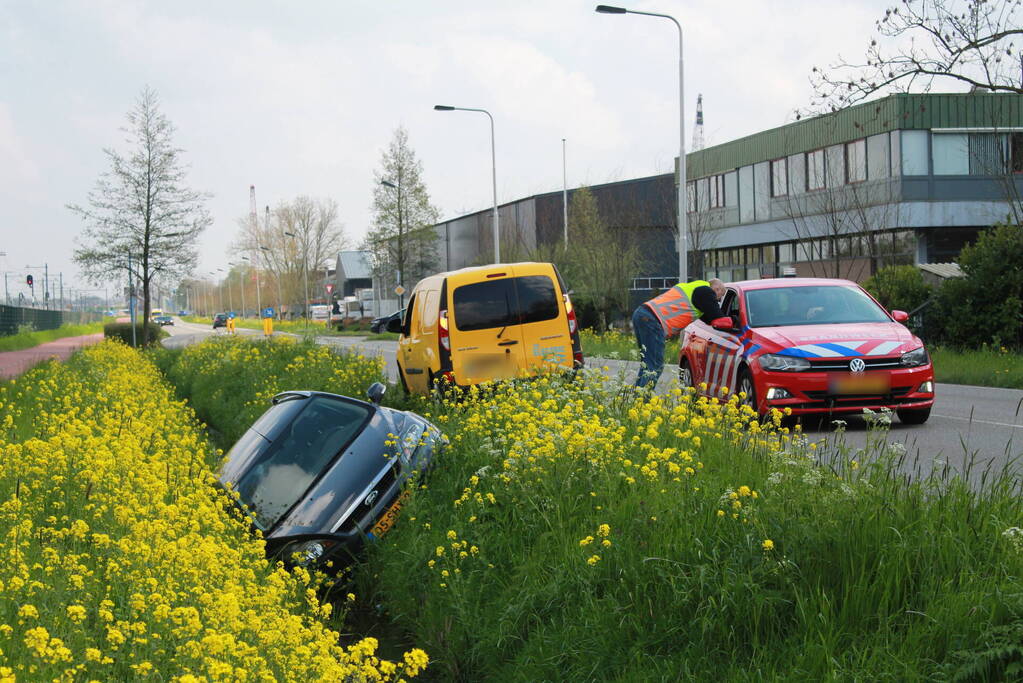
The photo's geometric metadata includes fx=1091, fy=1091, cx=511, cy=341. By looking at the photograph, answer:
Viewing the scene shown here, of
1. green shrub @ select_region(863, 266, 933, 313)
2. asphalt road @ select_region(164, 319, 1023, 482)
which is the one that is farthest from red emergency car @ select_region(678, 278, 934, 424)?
green shrub @ select_region(863, 266, 933, 313)

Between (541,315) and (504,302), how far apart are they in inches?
18.1

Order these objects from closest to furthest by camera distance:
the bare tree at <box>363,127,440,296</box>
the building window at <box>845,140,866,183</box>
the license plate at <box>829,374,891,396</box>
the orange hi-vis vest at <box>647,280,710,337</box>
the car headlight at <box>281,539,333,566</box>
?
1. the car headlight at <box>281,539,333,566</box>
2. the license plate at <box>829,374,891,396</box>
3. the orange hi-vis vest at <box>647,280,710,337</box>
4. the building window at <box>845,140,866,183</box>
5. the bare tree at <box>363,127,440,296</box>

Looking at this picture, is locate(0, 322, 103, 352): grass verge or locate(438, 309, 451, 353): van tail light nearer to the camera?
locate(438, 309, 451, 353): van tail light

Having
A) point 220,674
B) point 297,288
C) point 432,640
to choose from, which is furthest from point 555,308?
point 297,288

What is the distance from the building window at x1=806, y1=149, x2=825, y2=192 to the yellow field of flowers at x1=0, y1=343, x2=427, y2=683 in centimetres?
4179

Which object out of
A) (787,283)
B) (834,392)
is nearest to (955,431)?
(834,392)

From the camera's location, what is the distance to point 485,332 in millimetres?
12664

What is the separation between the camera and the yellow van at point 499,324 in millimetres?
12617

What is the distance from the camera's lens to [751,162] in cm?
5344

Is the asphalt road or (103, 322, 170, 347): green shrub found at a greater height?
(103, 322, 170, 347): green shrub

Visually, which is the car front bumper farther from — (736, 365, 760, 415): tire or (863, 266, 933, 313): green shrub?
(863, 266, 933, 313): green shrub

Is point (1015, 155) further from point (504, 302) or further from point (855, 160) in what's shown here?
point (855, 160)

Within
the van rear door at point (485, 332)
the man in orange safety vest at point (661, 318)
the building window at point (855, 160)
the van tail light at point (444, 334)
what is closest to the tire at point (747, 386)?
the man in orange safety vest at point (661, 318)

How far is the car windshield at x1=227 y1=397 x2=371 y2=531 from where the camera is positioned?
7242 millimetres
